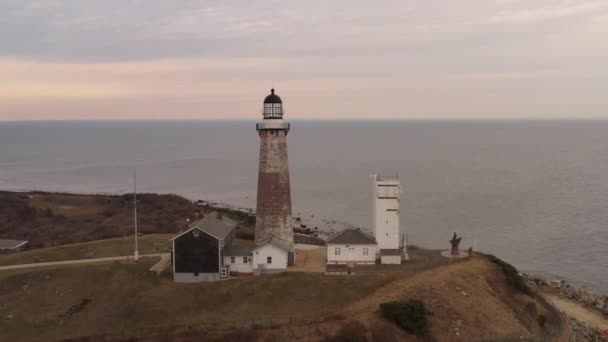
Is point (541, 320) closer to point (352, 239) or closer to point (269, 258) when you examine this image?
point (352, 239)

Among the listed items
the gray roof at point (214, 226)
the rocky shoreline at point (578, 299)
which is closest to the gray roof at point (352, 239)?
the gray roof at point (214, 226)

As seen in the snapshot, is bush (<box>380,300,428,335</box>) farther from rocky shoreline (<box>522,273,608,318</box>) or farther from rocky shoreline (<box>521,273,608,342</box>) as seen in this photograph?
rocky shoreline (<box>522,273,608,318</box>)

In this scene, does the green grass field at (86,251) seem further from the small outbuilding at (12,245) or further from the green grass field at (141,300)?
the small outbuilding at (12,245)

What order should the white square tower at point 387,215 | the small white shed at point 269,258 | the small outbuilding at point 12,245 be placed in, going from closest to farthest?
the small white shed at point 269,258, the white square tower at point 387,215, the small outbuilding at point 12,245

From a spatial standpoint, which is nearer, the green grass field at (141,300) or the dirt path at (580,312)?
the green grass field at (141,300)

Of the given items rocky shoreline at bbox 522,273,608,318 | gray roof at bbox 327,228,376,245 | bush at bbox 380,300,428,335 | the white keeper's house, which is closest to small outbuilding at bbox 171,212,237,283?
the white keeper's house

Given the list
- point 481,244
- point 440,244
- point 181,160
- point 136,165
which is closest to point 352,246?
point 440,244

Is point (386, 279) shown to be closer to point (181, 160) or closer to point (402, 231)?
point (402, 231)
